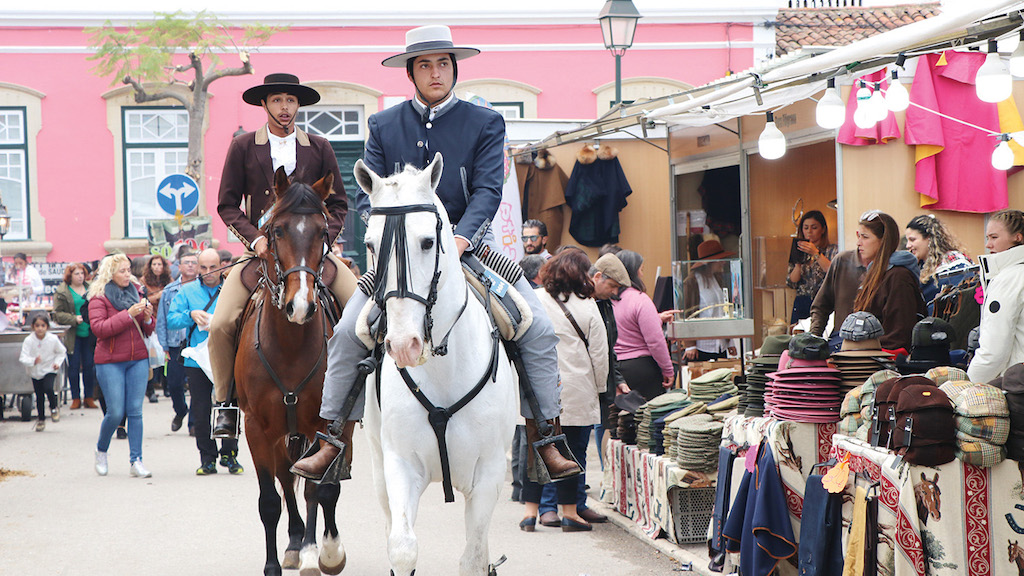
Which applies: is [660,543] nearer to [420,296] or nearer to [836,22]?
[420,296]

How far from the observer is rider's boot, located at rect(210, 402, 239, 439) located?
675cm

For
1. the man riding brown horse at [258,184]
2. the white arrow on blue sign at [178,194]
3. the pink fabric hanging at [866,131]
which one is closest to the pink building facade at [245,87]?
the white arrow on blue sign at [178,194]

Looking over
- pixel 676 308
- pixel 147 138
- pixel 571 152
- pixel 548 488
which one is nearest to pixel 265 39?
pixel 147 138

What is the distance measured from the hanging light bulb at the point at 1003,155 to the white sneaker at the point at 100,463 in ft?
29.5

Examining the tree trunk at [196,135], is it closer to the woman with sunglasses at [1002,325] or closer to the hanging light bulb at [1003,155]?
the hanging light bulb at [1003,155]

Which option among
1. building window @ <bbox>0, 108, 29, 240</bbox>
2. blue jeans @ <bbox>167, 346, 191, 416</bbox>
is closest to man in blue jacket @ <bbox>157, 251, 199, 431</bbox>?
blue jeans @ <bbox>167, 346, 191, 416</bbox>

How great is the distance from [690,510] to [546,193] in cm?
754

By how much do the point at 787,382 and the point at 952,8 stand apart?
2.26m

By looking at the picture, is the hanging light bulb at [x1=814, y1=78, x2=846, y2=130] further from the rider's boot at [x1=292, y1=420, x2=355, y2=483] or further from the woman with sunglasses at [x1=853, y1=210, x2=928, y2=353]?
the rider's boot at [x1=292, y1=420, x2=355, y2=483]

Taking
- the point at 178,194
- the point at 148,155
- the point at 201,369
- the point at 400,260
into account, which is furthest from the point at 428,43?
the point at 148,155

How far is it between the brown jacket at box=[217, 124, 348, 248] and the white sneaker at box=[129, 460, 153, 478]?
464 cm

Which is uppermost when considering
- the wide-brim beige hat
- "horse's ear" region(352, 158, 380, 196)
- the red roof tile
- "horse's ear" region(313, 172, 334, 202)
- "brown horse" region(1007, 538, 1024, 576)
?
the red roof tile

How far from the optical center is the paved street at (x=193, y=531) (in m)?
7.05

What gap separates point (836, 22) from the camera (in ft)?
71.6
